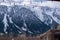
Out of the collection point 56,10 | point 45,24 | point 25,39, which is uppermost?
point 56,10

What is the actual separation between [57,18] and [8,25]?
0.55m

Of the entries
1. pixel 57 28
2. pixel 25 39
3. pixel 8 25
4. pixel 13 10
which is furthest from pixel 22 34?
pixel 57 28

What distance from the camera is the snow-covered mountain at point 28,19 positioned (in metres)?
1.36

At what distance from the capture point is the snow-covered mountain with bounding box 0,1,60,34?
1.36m

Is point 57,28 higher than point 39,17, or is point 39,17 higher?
point 39,17

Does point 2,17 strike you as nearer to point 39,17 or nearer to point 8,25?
point 8,25

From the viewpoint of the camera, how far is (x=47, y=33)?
4.49 ft

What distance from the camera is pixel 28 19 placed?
1.39m

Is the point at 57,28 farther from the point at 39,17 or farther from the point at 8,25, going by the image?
the point at 8,25

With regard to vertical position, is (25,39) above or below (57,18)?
below

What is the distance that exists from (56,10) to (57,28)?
20cm

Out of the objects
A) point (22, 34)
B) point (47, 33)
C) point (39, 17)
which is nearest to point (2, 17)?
point (22, 34)

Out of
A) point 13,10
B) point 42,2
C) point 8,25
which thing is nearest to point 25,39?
point 8,25

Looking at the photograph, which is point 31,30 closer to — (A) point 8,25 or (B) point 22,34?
(B) point 22,34
